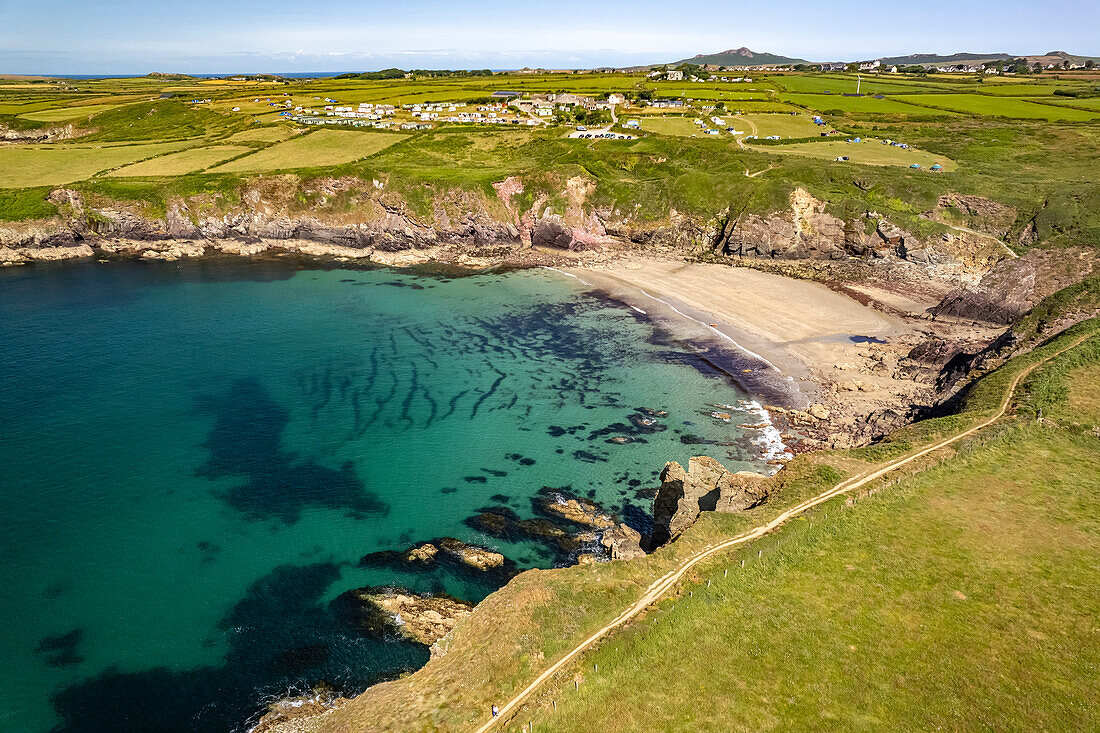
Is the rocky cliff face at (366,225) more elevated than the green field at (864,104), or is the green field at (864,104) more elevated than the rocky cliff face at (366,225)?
the green field at (864,104)

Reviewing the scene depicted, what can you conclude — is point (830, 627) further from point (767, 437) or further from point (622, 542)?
point (767, 437)

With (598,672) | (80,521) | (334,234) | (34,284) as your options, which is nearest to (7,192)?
(34,284)

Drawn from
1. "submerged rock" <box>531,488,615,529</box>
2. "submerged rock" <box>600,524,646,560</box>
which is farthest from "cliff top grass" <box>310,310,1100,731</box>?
"submerged rock" <box>531,488,615,529</box>

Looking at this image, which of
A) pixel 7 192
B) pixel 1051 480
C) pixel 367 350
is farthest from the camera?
pixel 7 192

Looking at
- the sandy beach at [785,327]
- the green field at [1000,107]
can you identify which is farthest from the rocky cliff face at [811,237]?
the green field at [1000,107]

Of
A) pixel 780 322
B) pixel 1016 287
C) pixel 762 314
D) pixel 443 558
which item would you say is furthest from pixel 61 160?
pixel 1016 287

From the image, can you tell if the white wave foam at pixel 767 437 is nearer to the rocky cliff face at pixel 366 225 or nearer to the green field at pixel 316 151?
the rocky cliff face at pixel 366 225

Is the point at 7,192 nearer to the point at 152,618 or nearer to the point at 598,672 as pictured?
the point at 152,618
